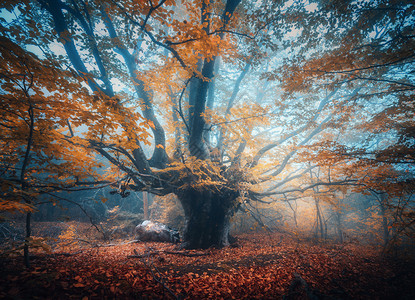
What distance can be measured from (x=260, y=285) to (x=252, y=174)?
3534 mm

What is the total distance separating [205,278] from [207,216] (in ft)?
9.50

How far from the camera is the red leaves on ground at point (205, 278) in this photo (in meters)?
1.86

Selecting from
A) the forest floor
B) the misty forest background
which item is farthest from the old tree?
the forest floor

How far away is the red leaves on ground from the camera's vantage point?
1857mm

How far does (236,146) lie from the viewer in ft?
26.2

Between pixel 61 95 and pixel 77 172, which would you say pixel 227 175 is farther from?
pixel 61 95

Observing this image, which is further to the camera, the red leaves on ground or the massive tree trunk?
the massive tree trunk

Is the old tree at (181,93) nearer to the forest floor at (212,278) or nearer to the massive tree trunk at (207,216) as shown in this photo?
the massive tree trunk at (207,216)

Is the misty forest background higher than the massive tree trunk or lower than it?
higher

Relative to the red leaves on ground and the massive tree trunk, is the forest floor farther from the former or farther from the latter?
the massive tree trunk

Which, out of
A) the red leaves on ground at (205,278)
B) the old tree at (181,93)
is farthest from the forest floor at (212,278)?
the old tree at (181,93)

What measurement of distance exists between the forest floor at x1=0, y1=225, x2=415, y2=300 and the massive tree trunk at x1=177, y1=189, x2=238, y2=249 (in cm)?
122

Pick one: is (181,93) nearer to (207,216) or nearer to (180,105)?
(180,105)

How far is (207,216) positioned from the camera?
596cm
